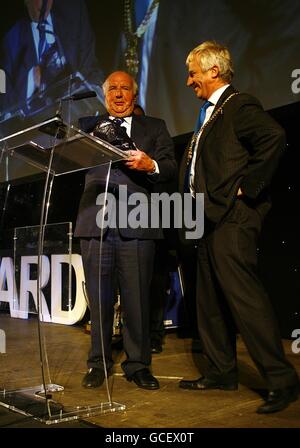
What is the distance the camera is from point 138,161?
2.03m

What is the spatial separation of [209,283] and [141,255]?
34cm

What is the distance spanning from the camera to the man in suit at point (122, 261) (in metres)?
2.23

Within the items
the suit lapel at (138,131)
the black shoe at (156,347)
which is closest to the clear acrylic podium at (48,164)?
the suit lapel at (138,131)

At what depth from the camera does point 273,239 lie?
372 centimetres

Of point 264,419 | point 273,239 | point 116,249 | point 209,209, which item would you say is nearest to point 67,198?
point 273,239

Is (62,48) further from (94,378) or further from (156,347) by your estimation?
(94,378)

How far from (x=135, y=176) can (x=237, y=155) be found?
21.3 inches

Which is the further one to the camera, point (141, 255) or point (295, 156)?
point (295, 156)

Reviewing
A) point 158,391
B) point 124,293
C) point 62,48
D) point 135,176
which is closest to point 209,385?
point 158,391

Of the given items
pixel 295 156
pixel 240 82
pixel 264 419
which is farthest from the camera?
pixel 295 156

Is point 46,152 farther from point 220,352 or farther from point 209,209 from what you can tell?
point 220,352

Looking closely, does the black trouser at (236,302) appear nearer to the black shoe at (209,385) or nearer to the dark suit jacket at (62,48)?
the black shoe at (209,385)

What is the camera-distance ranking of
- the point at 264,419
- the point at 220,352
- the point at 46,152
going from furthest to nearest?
1. the point at 220,352
2. the point at 46,152
3. the point at 264,419

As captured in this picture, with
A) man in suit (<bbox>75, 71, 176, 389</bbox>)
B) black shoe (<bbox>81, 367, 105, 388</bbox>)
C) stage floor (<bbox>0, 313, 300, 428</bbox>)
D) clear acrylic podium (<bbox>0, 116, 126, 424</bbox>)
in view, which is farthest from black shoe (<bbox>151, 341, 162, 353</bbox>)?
clear acrylic podium (<bbox>0, 116, 126, 424</bbox>)
